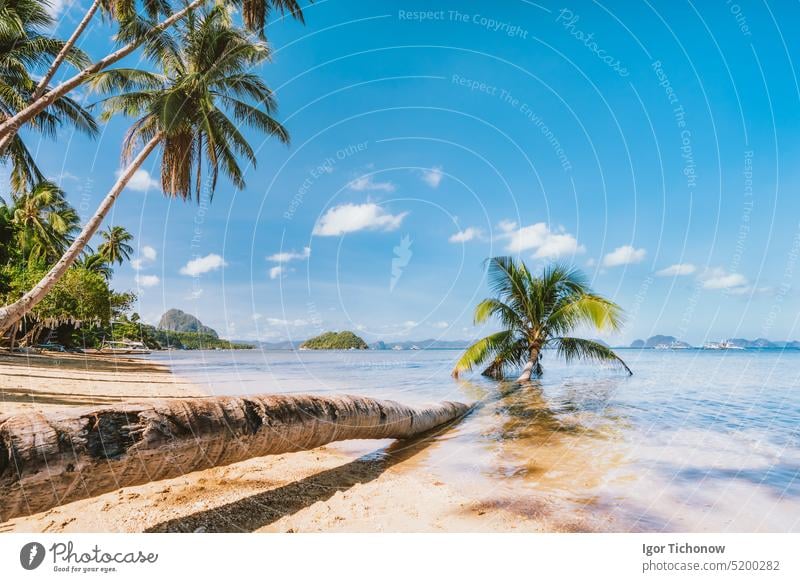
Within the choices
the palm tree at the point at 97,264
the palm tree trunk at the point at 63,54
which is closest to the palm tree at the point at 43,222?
the palm tree at the point at 97,264

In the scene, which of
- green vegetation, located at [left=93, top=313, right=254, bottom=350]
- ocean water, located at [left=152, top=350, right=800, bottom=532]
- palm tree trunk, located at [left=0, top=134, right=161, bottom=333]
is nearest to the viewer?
ocean water, located at [left=152, top=350, right=800, bottom=532]

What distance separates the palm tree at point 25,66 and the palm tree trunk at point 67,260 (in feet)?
9.18

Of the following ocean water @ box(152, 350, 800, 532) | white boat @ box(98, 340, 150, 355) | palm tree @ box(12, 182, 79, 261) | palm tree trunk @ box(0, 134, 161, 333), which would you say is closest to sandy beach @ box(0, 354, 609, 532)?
ocean water @ box(152, 350, 800, 532)

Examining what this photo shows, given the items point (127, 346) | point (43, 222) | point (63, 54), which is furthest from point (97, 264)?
point (63, 54)

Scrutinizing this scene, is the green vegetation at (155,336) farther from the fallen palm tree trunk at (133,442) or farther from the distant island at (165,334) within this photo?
the fallen palm tree trunk at (133,442)

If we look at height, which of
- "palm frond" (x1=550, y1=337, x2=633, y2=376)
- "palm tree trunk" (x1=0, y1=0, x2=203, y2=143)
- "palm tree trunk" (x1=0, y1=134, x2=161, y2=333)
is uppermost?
"palm tree trunk" (x1=0, y1=0, x2=203, y2=143)

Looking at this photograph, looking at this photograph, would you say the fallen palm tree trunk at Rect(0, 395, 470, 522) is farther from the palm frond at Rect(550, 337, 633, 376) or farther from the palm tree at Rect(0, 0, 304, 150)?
the palm frond at Rect(550, 337, 633, 376)

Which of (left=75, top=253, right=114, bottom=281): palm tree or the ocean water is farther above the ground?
(left=75, top=253, right=114, bottom=281): palm tree

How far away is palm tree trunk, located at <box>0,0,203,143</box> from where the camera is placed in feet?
28.1

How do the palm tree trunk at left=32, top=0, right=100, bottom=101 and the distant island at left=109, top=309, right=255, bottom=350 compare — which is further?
the distant island at left=109, top=309, right=255, bottom=350

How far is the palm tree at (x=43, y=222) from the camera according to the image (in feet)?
89.3

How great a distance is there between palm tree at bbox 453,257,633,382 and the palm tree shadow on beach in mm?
9208

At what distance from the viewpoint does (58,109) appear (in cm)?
1162
